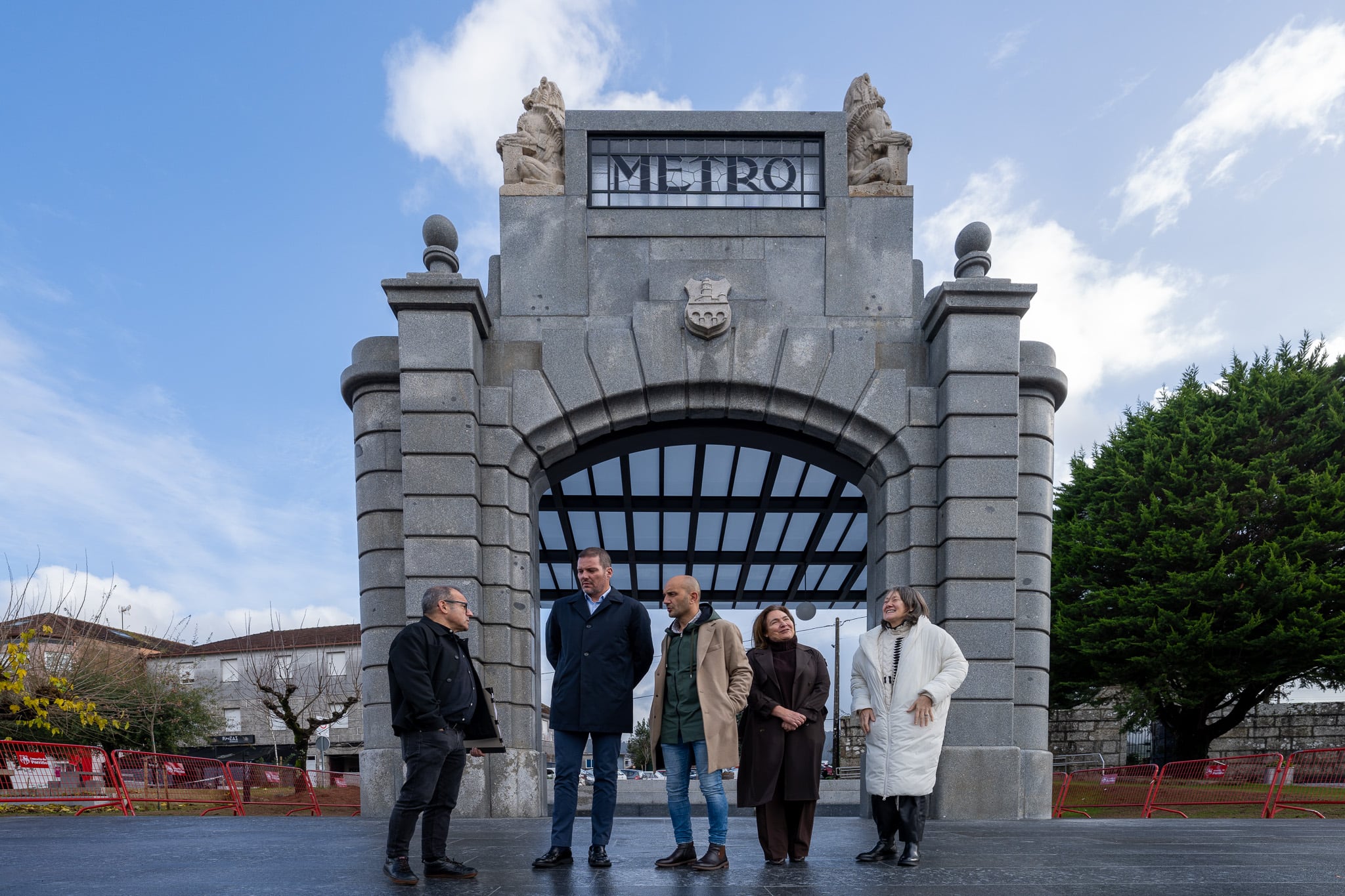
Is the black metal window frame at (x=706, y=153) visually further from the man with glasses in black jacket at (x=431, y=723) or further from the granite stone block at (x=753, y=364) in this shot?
the man with glasses in black jacket at (x=431, y=723)

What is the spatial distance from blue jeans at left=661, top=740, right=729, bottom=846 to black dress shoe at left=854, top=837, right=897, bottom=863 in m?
0.85

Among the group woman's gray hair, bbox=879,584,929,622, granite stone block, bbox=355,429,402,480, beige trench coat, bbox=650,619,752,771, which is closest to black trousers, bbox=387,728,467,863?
beige trench coat, bbox=650,619,752,771

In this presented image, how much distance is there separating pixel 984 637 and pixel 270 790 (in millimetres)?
12965

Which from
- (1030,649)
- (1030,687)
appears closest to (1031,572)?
(1030,649)

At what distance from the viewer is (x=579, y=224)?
34.8ft

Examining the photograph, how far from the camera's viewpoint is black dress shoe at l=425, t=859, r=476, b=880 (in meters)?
Result: 4.64

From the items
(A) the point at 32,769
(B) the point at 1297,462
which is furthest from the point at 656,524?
(B) the point at 1297,462

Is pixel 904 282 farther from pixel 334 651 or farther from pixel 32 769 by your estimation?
pixel 334 651

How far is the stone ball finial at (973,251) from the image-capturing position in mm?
10305

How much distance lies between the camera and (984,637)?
9.51 metres

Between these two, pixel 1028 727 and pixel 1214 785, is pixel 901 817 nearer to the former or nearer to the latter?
pixel 1028 727

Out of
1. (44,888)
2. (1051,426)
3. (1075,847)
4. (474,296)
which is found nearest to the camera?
(44,888)

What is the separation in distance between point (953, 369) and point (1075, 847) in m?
5.02

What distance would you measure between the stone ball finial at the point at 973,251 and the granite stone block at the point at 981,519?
7.96 ft
